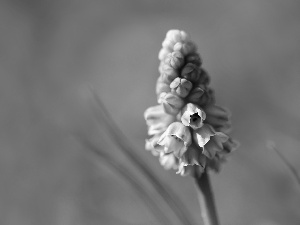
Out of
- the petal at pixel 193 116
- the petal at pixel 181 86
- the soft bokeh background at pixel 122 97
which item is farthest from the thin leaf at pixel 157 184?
the petal at pixel 181 86

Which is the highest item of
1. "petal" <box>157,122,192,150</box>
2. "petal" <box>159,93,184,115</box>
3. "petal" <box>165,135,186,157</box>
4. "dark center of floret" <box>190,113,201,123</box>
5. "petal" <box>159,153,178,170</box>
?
"petal" <box>159,93,184,115</box>

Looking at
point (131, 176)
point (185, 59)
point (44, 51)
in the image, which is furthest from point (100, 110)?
point (44, 51)

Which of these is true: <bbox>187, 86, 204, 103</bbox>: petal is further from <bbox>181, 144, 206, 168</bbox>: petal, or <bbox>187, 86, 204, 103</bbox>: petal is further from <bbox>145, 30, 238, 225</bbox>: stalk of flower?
<bbox>181, 144, 206, 168</bbox>: petal

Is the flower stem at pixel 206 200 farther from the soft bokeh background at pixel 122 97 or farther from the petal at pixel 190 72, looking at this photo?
the soft bokeh background at pixel 122 97

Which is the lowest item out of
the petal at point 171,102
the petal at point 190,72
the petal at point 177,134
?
the petal at point 177,134

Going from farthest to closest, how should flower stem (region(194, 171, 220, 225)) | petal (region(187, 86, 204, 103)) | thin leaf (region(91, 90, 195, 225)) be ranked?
1. thin leaf (region(91, 90, 195, 225))
2. petal (region(187, 86, 204, 103))
3. flower stem (region(194, 171, 220, 225))

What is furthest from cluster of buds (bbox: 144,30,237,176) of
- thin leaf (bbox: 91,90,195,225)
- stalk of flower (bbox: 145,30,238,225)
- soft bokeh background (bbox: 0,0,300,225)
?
soft bokeh background (bbox: 0,0,300,225)

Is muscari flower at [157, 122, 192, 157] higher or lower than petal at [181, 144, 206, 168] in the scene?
higher
